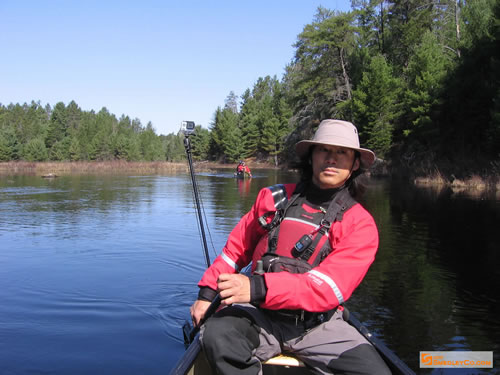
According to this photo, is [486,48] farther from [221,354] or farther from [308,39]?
[221,354]

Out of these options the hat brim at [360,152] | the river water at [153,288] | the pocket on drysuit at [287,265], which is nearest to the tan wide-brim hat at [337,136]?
the hat brim at [360,152]

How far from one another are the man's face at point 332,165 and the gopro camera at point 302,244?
0.39 m

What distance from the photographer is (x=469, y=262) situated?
842 cm

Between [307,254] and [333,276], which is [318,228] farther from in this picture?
[333,276]

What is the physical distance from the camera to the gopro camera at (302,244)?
262 cm

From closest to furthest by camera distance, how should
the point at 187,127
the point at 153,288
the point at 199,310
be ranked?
1. the point at 199,310
2. the point at 187,127
3. the point at 153,288

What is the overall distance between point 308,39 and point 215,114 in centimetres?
4575

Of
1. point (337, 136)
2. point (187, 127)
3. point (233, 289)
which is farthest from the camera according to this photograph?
point (187, 127)

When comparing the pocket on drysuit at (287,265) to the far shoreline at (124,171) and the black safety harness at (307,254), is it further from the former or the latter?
the far shoreline at (124,171)

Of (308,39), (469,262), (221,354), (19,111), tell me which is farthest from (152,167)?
(19,111)

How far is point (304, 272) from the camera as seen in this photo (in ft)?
8.54

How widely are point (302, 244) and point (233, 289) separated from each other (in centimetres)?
55

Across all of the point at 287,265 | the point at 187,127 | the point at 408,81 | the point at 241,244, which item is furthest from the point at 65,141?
the point at 287,265

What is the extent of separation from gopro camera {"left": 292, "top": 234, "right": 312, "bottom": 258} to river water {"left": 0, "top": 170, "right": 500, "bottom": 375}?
2576mm
